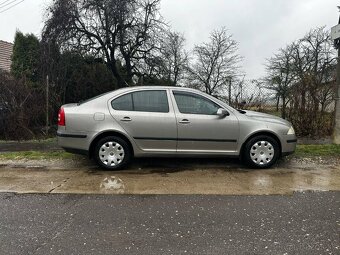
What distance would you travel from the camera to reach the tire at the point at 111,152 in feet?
20.8

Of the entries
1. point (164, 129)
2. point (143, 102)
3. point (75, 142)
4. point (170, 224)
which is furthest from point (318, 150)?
point (75, 142)

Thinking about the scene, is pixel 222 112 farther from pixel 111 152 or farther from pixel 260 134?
pixel 111 152

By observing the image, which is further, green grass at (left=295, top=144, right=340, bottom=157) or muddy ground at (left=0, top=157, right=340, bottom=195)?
green grass at (left=295, top=144, right=340, bottom=157)

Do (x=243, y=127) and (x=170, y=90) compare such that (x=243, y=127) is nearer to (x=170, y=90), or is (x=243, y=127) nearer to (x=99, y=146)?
(x=170, y=90)

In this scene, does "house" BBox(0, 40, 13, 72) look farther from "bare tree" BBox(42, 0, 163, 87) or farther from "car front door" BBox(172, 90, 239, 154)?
"car front door" BBox(172, 90, 239, 154)

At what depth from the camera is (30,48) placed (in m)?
14.9

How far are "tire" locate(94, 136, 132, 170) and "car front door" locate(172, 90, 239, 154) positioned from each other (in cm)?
103

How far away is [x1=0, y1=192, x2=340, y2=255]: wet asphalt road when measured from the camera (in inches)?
137

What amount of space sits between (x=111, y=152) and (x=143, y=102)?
43.6 inches

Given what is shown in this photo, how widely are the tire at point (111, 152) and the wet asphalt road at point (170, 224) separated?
1.36 m

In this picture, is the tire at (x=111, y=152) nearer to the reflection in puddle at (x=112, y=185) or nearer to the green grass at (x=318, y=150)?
the reflection in puddle at (x=112, y=185)

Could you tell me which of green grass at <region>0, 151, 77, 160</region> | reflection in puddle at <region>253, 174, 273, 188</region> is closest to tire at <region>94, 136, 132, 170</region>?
green grass at <region>0, 151, 77, 160</region>

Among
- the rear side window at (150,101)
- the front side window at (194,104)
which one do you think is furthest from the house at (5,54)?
the front side window at (194,104)

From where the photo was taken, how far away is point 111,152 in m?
6.36
